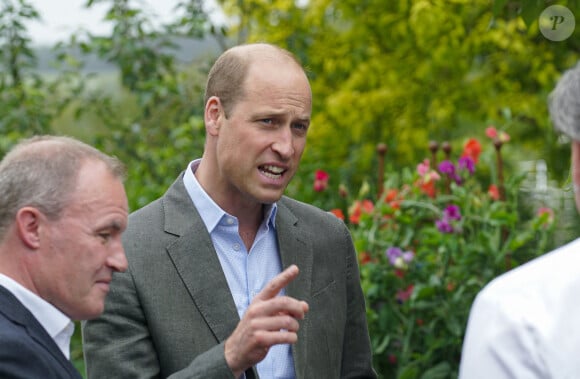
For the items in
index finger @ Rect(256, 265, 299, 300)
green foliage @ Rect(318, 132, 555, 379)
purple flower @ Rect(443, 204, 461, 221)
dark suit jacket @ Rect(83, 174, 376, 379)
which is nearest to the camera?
index finger @ Rect(256, 265, 299, 300)

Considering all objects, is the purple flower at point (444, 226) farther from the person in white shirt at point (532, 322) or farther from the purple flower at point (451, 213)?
the person in white shirt at point (532, 322)

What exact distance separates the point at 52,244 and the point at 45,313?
5.4 inches

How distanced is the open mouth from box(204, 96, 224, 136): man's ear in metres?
0.17

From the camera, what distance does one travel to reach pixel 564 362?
1.48 metres

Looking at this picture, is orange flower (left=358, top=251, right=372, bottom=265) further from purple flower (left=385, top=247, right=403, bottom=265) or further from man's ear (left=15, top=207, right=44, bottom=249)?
man's ear (left=15, top=207, right=44, bottom=249)

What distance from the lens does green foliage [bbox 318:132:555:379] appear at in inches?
173

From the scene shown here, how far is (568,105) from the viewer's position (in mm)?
1576

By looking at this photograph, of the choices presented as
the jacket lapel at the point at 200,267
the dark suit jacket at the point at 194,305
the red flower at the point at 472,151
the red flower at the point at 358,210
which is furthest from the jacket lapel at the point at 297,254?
the red flower at the point at 472,151

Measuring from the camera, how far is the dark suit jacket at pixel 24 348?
1.80 m

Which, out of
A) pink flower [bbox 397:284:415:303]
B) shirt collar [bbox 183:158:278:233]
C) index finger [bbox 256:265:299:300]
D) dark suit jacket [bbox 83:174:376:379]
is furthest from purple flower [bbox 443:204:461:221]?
index finger [bbox 256:265:299:300]

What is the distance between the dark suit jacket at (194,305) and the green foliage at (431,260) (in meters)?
1.40

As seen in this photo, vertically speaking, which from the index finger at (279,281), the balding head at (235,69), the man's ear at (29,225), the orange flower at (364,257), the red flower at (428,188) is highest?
the balding head at (235,69)

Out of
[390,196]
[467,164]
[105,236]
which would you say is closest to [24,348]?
[105,236]

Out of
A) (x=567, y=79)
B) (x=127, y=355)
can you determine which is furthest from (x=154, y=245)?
(x=567, y=79)
